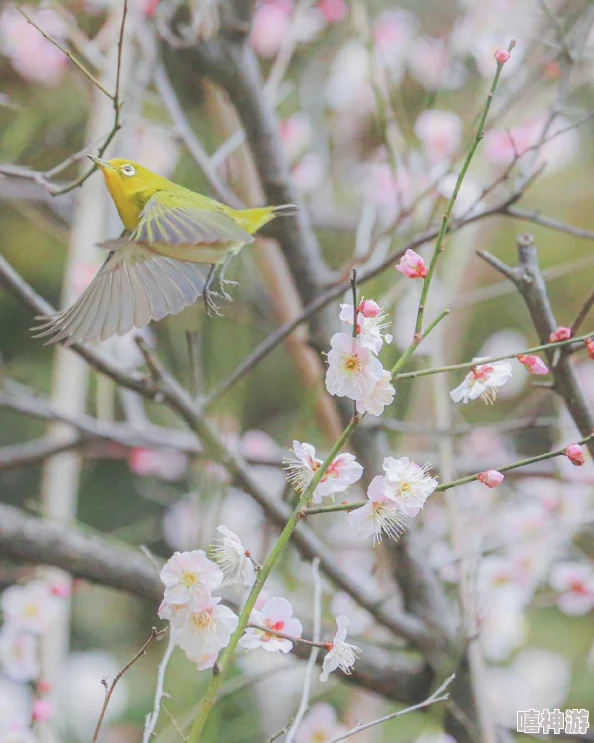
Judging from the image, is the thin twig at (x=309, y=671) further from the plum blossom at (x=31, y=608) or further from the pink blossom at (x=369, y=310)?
the plum blossom at (x=31, y=608)

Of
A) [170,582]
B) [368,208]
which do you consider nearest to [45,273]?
[368,208]

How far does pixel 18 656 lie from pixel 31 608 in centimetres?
6

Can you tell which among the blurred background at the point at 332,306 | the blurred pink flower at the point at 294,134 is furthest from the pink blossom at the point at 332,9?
the blurred pink flower at the point at 294,134

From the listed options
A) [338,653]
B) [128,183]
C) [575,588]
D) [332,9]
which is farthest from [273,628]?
[332,9]

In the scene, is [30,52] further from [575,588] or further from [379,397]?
[379,397]

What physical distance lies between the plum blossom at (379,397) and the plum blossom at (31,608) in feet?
1.87

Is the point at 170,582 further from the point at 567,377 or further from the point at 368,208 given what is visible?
the point at 368,208

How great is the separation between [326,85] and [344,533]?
0.95m

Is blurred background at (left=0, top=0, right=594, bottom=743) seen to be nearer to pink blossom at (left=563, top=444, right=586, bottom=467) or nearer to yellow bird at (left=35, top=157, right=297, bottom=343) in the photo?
yellow bird at (left=35, top=157, right=297, bottom=343)

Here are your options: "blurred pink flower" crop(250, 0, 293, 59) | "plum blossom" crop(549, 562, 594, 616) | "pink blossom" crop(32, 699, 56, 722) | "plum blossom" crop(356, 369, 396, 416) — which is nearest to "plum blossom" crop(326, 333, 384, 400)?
"plum blossom" crop(356, 369, 396, 416)

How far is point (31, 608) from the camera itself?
0.87m

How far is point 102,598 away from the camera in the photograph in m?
2.16

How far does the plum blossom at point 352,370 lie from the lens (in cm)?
40

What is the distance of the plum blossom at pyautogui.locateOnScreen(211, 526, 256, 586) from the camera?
16.2 inches
